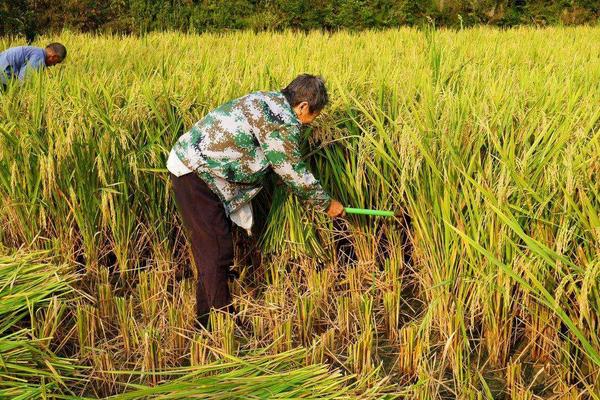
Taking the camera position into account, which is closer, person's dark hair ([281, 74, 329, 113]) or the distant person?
person's dark hair ([281, 74, 329, 113])

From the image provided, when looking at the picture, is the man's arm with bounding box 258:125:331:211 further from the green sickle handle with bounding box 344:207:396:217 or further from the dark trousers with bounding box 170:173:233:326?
the dark trousers with bounding box 170:173:233:326

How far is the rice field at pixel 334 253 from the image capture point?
188cm

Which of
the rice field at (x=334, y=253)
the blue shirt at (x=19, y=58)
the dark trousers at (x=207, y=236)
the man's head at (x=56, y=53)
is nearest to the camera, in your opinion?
the rice field at (x=334, y=253)

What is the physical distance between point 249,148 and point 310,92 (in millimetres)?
309

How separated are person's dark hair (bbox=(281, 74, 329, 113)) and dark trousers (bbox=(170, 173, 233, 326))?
49 centimetres

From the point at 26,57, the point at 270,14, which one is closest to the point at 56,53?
the point at 26,57

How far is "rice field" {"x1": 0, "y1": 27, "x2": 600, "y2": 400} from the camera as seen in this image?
74.0 inches

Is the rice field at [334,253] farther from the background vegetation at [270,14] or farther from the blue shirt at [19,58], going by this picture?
the background vegetation at [270,14]

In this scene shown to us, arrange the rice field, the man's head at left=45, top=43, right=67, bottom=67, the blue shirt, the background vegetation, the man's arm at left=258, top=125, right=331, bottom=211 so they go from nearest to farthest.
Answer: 1. the rice field
2. the man's arm at left=258, top=125, right=331, bottom=211
3. the blue shirt
4. the man's head at left=45, top=43, right=67, bottom=67
5. the background vegetation

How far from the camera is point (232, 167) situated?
234cm

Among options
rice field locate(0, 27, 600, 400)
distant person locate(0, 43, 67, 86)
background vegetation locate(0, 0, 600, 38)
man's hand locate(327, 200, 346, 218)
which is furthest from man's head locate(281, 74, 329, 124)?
background vegetation locate(0, 0, 600, 38)

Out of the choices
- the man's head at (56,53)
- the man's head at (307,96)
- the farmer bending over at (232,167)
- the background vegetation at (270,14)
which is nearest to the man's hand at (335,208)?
the farmer bending over at (232,167)

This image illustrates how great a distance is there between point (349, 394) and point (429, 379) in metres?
0.24

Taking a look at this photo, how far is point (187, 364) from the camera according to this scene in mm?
2217
